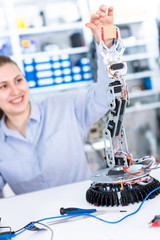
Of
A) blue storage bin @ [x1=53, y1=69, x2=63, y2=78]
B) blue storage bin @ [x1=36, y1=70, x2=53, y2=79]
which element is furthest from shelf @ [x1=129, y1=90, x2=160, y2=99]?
blue storage bin @ [x1=36, y1=70, x2=53, y2=79]

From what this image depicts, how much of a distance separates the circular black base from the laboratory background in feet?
6.99

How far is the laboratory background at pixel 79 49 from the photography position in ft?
10.6

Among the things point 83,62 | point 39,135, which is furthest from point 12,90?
point 83,62

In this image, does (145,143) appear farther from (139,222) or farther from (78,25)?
(139,222)

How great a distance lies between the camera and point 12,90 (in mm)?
1465

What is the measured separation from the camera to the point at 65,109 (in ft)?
5.12

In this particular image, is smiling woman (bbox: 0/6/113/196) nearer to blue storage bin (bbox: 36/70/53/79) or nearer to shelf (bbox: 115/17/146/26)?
blue storage bin (bbox: 36/70/53/79)

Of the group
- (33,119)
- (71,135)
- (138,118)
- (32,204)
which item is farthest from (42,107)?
(138,118)

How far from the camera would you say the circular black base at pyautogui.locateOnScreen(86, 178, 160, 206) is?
858 millimetres

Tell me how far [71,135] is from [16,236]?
803mm

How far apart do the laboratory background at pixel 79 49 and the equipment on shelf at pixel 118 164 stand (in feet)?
6.84

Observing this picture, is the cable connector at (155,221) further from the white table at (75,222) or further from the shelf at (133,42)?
the shelf at (133,42)

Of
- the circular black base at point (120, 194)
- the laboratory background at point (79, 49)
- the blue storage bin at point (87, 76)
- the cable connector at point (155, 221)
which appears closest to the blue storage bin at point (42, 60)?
the laboratory background at point (79, 49)

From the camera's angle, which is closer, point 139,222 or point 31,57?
point 139,222
